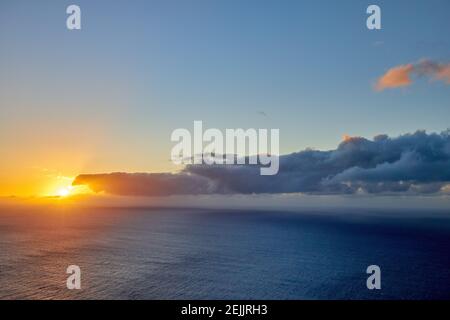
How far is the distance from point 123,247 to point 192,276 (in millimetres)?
29489

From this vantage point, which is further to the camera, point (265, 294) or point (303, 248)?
point (303, 248)

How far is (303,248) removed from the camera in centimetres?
6788

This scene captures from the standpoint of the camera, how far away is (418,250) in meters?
65.4

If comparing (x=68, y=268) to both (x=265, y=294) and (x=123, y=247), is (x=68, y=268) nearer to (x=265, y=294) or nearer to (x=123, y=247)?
(x=123, y=247)
